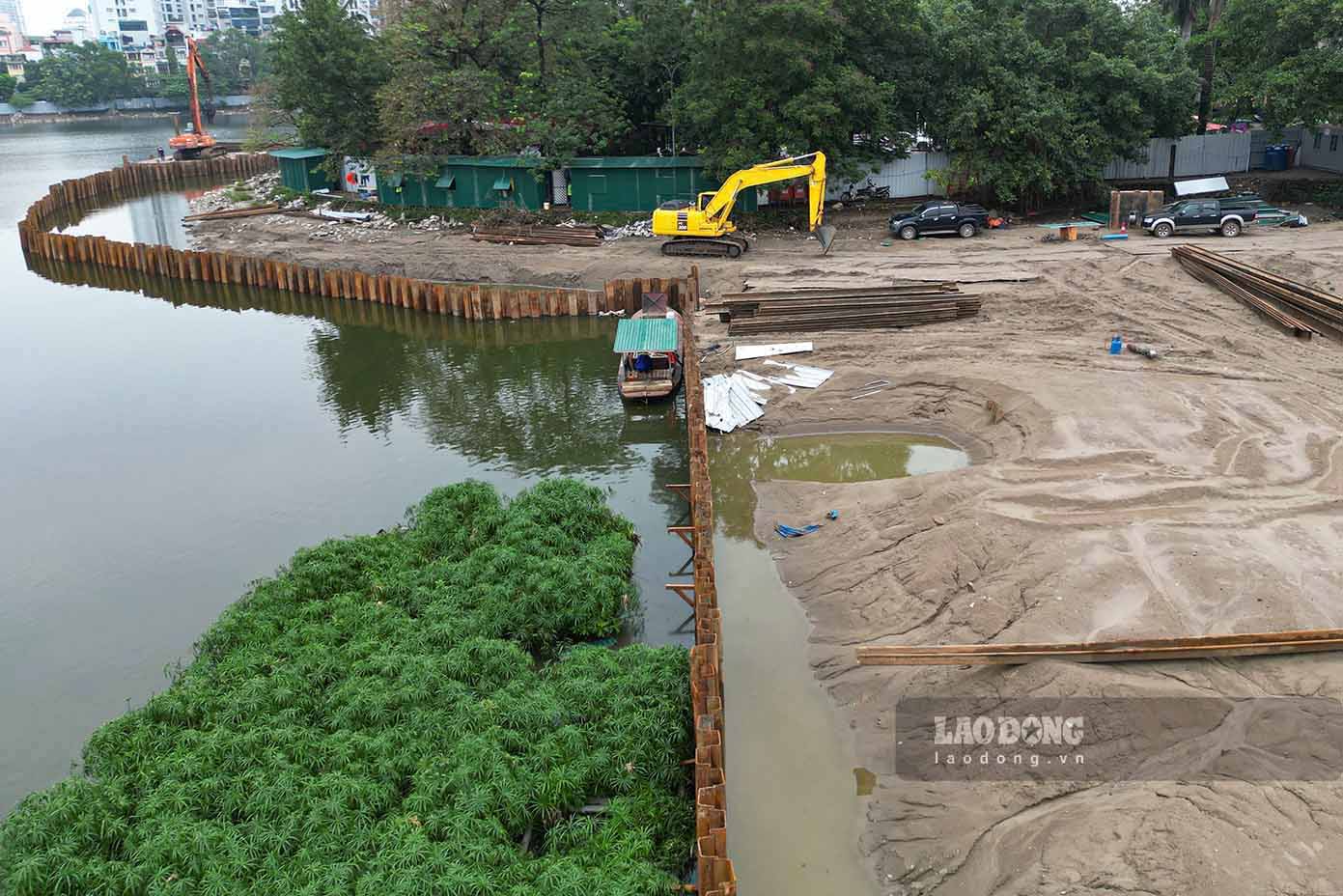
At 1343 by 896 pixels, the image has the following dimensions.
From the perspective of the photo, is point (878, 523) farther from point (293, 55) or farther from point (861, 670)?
point (293, 55)

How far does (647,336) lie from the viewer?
29266 mm

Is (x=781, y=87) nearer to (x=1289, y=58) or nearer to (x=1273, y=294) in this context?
(x=1289, y=58)

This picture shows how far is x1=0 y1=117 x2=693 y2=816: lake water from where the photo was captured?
19.0 m

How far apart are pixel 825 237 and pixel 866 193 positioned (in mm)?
8328

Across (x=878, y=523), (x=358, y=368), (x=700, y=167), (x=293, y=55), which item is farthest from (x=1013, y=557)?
(x=293, y=55)

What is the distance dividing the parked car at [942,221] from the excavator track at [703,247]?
281 inches

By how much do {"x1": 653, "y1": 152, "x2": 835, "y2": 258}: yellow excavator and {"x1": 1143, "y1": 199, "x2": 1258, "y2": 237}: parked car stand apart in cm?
1362

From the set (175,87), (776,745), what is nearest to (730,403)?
(776,745)

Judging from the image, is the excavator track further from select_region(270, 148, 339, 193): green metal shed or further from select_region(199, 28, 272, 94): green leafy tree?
select_region(199, 28, 272, 94): green leafy tree

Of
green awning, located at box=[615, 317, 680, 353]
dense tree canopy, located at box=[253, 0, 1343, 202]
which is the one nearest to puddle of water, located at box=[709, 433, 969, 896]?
green awning, located at box=[615, 317, 680, 353]

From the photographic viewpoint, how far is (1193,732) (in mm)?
13539

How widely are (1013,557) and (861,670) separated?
397 centimetres

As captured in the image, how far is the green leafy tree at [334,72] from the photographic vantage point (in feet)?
178

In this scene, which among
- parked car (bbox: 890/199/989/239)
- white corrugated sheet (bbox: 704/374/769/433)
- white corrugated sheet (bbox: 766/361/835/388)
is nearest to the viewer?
white corrugated sheet (bbox: 704/374/769/433)
